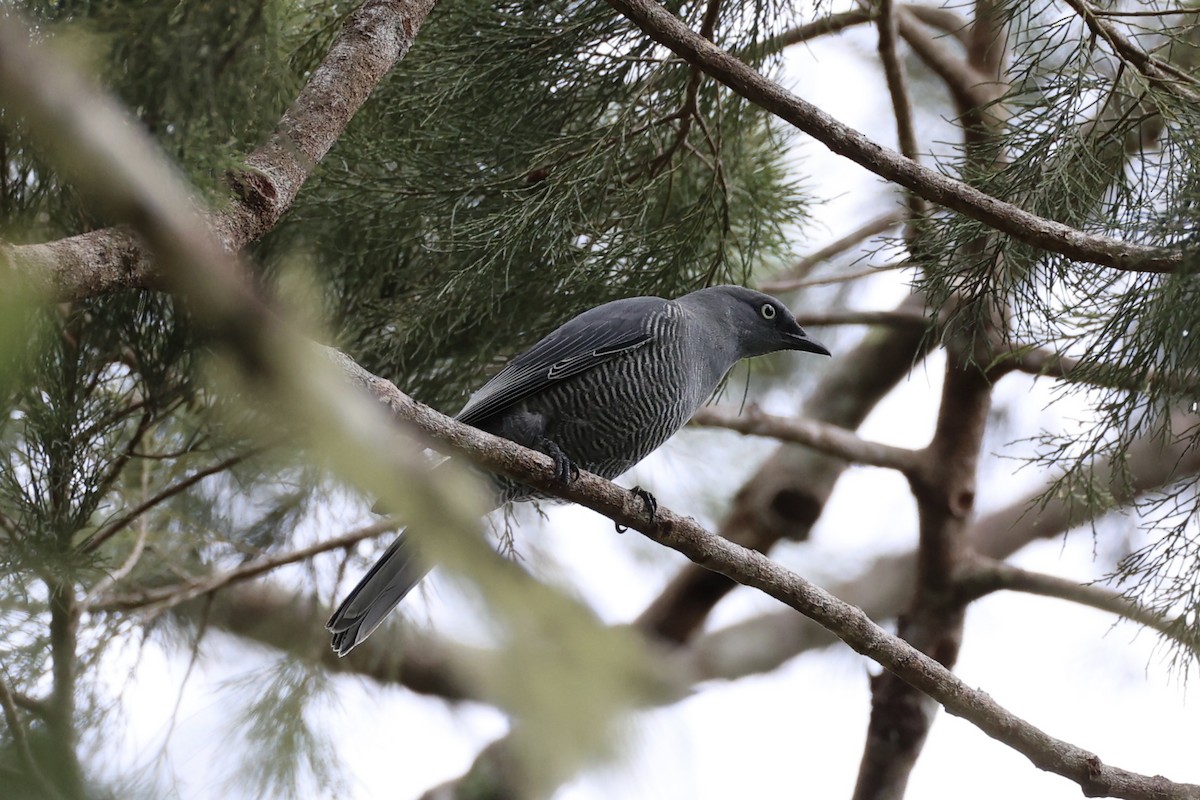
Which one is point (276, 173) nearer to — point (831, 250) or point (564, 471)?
point (564, 471)

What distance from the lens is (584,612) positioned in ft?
1.82

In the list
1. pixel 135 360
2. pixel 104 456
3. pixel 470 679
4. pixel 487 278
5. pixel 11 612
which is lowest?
pixel 470 679

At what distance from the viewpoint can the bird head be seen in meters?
2.97

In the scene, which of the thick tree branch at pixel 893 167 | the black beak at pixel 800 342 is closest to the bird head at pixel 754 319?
the black beak at pixel 800 342

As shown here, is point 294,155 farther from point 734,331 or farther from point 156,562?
point 156,562

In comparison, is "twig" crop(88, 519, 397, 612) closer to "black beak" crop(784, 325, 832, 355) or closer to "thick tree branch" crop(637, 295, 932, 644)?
"black beak" crop(784, 325, 832, 355)

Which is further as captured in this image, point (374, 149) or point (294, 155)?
point (374, 149)

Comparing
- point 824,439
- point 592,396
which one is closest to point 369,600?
point 592,396

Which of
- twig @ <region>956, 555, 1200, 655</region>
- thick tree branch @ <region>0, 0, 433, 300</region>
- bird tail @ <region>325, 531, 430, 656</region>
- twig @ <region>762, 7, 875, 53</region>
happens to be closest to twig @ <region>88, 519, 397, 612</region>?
bird tail @ <region>325, 531, 430, 656</region>

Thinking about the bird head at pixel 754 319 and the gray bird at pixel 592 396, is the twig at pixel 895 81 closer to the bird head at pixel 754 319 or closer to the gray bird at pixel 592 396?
the bird head at pixel 754 319

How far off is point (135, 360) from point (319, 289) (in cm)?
44

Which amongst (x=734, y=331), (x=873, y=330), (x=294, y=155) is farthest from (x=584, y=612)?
(x=873, y=330)

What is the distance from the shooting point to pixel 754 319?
307cm

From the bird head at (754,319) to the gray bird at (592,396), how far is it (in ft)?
0.12
